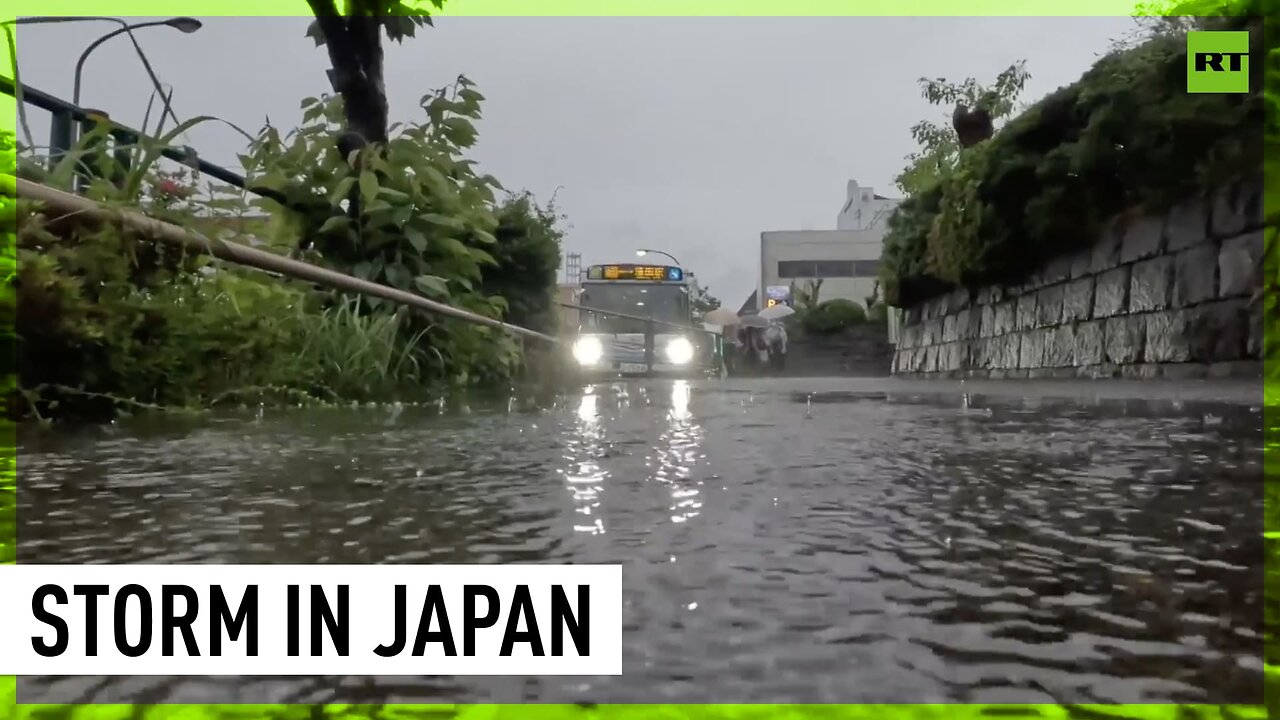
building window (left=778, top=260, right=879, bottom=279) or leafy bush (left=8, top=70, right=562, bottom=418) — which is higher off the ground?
building window (left=778, top=260, right=879, bottom=279)

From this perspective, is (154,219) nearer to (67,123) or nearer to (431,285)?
(67,123)

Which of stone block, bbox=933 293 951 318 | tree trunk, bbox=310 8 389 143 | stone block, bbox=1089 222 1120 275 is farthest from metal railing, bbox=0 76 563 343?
stone block, bbox=933 293 951 318

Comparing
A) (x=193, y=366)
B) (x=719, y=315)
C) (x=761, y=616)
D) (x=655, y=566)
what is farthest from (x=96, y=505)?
(x=719, y=315)

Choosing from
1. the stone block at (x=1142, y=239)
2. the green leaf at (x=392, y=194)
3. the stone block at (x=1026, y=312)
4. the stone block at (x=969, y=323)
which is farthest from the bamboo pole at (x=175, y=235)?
the stone block at (x=969, y=323)

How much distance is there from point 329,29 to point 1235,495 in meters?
5.37

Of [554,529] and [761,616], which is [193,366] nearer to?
[554,529]

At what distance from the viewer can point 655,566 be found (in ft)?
3.32

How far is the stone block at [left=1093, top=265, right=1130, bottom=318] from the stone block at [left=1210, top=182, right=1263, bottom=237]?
1493 millimetres

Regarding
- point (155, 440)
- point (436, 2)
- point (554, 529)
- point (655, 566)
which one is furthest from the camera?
point (436, 2)

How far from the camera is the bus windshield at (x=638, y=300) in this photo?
65.7 ft

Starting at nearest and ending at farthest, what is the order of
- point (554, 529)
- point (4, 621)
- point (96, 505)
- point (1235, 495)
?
1. point (4, 621)
2. point (554, 529)
3. point (96, 505)
4. point (1235, 495)

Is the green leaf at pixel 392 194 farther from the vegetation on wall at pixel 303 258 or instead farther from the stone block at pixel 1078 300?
the stone block at pixel 1078 300

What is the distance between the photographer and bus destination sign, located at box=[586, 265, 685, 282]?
20547 mm

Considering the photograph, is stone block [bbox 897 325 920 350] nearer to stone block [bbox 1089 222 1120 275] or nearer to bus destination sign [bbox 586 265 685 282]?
bus destination sign [bbox 586 265 685 282]
